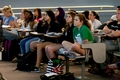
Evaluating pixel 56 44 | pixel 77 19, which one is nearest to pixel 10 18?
pixel 56 44

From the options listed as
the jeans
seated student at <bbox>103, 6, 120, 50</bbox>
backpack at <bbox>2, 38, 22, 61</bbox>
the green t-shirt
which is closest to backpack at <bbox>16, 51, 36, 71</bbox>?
the jeans

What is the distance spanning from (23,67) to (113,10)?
5033 millimetres

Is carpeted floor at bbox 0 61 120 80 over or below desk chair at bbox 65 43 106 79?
below

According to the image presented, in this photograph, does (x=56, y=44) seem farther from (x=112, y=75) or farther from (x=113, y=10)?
Answer: (x=113, y=10)

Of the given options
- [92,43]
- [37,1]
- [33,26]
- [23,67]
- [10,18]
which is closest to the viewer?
[92,43]

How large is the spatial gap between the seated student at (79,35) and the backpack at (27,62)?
0.98 m

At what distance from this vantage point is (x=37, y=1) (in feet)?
35.7

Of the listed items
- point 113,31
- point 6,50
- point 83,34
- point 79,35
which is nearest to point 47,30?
point 79,35

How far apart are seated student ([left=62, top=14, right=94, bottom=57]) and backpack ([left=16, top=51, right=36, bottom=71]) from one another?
0.98m

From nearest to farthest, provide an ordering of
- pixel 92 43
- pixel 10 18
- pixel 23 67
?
1. pixel 92 43
2. pixel 23 67
3. pixel 10 18

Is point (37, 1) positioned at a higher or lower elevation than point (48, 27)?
higher

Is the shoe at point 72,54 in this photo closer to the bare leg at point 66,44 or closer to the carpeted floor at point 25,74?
the bare leg at point 66,44

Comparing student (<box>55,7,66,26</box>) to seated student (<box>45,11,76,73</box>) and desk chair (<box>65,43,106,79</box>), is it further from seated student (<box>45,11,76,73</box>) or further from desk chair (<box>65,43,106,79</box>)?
desk chair (<box>65,43,106,79</box>)

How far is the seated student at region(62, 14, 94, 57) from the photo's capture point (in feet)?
18.5
